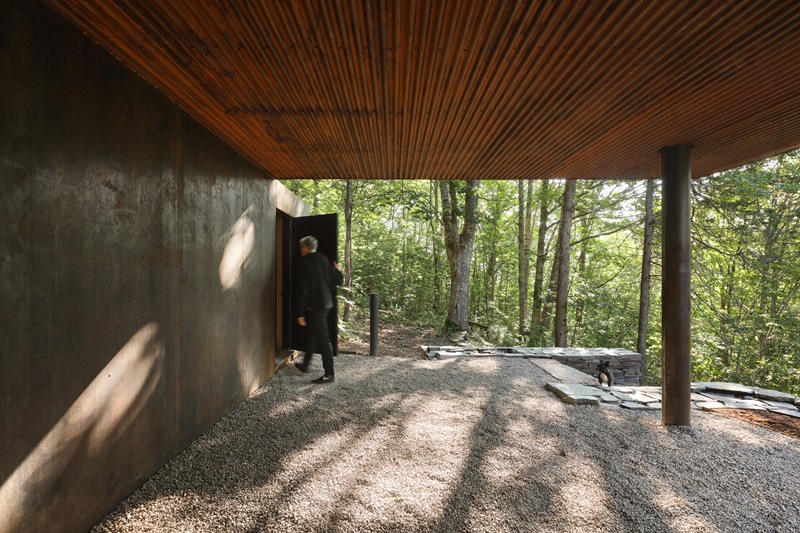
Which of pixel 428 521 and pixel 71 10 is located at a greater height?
pixel 71 10

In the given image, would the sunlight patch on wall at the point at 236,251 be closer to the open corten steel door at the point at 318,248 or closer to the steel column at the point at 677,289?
the open corten steel door at the point at 318,248

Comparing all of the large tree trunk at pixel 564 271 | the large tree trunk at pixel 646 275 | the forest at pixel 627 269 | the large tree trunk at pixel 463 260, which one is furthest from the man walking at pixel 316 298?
the large tree trunk at pixel 646 275

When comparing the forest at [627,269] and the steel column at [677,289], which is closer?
the steel column at [677,289]

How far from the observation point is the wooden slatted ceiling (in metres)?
1.72

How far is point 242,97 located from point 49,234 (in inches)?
57.9

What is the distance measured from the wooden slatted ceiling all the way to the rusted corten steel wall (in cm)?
30

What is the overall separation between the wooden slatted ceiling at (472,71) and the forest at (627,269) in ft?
16.2

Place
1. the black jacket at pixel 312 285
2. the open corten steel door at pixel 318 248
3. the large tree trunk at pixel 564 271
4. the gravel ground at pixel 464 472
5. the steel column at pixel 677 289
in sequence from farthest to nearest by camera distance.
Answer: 1. the large tree trunk at pixel 564 271
2. the open corten steel door at pixel 318 248
3. the black jacket at pixel 312 285
4. the steel column at pixel 677 289
5. the gravel ground at pixel 464 472

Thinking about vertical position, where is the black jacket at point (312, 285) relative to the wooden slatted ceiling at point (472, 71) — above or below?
below

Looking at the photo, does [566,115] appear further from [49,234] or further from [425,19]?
[49,234]

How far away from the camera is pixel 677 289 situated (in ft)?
11.5

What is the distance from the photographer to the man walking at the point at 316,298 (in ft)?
15.0

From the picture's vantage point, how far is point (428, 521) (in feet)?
6.81

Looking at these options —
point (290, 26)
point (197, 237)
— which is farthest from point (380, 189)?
point (290, 26)
